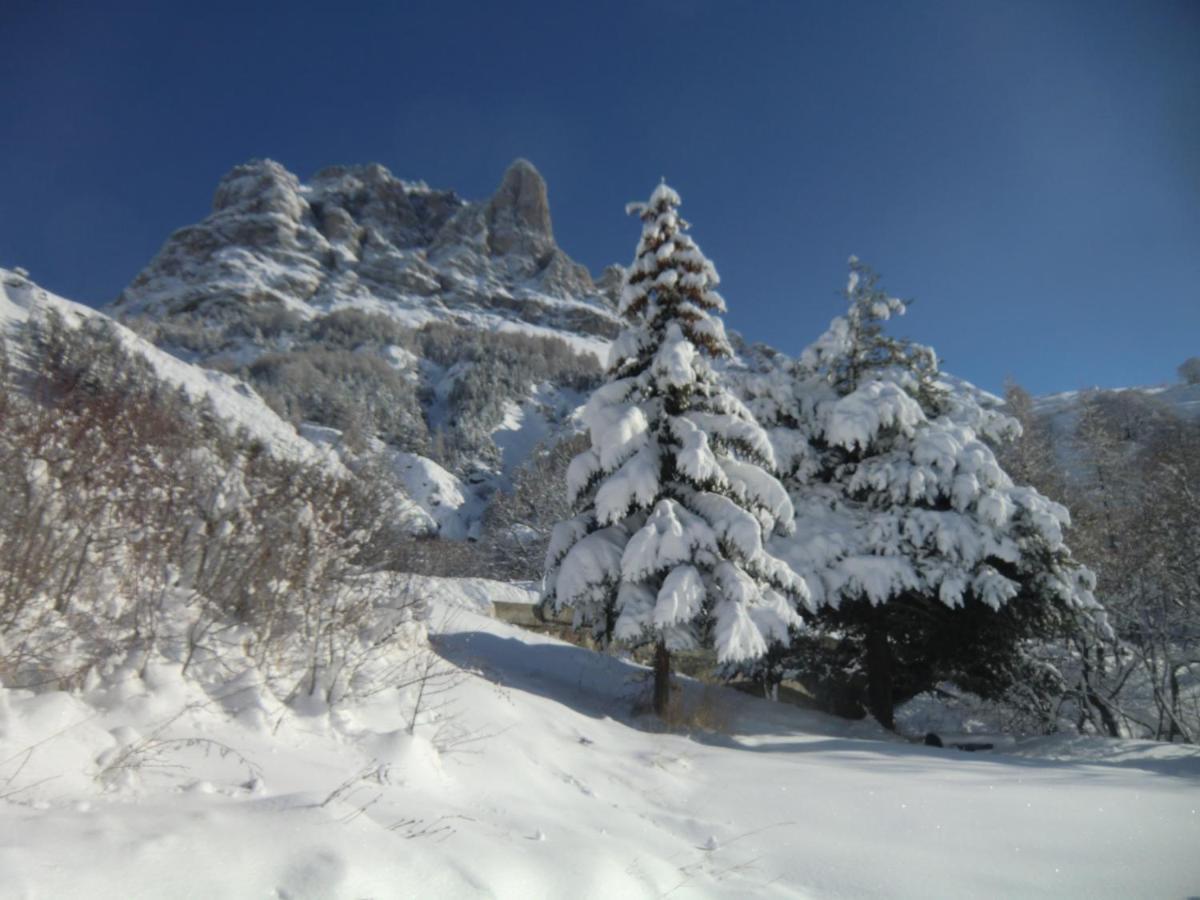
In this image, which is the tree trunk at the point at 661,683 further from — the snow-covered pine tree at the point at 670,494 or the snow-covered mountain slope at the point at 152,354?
the snow-covered mountain slope at the point at 152,354

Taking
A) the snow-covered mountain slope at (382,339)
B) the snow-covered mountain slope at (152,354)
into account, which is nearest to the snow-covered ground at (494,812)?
the snow-covered mountain slope at (152,354)

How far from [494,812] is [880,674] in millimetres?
9760

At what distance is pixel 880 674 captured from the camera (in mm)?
10984

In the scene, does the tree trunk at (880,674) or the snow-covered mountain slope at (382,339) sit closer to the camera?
the tree trunk at (880,674)

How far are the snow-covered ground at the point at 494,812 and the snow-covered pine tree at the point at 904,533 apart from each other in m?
3.58

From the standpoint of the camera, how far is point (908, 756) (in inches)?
277

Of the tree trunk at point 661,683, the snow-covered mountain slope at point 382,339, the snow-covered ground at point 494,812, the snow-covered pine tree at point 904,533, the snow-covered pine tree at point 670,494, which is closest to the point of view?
the snow-covered ground at point 494,812

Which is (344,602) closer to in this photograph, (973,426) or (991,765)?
(991,765)

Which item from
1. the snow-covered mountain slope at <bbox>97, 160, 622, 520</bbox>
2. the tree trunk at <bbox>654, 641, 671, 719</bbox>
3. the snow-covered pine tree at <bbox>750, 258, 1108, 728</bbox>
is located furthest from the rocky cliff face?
the tree trunk at <bbox>654, 641, 671, 719</bbox>

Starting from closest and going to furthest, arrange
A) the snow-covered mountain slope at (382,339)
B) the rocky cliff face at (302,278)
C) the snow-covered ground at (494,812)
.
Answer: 1. the snow-covered ground at (494,812)
2. the snow-covered mountain slope at (382,339)
3. the rocky cliff face at (302,278)

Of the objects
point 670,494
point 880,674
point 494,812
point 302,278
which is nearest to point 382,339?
point 302,278

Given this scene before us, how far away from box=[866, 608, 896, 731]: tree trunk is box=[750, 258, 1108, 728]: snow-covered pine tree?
0.02 meters

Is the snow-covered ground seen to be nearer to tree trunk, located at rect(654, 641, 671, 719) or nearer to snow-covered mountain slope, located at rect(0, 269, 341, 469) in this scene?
tree trunk, located at rect(654, 641, 671, 719)

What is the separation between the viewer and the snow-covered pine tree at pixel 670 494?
307 inches
